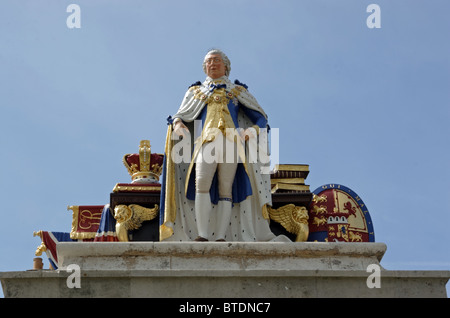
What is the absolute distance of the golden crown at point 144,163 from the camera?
17484 mm

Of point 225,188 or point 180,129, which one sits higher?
point 180,129

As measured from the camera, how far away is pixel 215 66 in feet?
51.6

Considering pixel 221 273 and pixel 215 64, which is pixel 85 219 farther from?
pixel 221 273

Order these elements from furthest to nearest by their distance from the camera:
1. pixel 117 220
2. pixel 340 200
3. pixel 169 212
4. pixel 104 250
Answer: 1. pixel 340 200
2. pixel 117 220
3. pixel 169 212
4. pixel 104 250

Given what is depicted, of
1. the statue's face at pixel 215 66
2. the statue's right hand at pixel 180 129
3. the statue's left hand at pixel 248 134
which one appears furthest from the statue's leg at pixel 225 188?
the statue's face at pixel 215 66

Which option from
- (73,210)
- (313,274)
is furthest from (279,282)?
(73,210)

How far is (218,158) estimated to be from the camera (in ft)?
48.2

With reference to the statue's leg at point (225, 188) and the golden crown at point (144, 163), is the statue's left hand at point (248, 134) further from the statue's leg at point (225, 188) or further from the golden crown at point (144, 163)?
the golden crown at point (144, 163)

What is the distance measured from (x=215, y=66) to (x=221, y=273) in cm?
482

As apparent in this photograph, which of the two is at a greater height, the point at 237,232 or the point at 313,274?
the point at 237,232

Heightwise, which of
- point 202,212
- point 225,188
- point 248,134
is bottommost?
point 202,212

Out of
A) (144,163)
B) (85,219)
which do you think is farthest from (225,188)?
(85,219)
